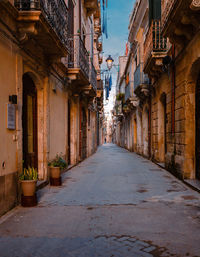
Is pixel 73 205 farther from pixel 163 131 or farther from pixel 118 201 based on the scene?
pixel 163 131

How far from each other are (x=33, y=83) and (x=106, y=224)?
4766 mm

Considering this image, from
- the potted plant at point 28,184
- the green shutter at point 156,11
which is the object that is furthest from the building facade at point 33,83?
the green shutter at point 156,11

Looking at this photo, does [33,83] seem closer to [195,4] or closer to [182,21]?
[182,21]

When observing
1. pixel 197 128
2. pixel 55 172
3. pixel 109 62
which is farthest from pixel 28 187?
pixel 109 62

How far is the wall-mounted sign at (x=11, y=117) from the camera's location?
515cm

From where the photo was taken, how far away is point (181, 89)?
8359 mm

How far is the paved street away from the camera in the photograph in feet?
10.9

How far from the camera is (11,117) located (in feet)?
17.4

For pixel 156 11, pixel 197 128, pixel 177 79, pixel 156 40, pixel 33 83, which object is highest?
pixel 156 11

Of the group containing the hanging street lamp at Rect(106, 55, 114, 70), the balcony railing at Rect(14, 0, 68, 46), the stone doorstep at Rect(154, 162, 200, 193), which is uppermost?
the hanging street lamp at Rect(106, 55, 114, 70)

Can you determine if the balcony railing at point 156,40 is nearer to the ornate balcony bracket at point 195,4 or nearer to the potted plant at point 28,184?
the ornate balcony bracket at point 195,4

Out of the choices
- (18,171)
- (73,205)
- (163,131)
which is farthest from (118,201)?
(163,131)

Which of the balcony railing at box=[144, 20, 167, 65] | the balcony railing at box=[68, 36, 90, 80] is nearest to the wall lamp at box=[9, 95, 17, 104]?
the balcony railing at box=[68, 36, 90, 80]

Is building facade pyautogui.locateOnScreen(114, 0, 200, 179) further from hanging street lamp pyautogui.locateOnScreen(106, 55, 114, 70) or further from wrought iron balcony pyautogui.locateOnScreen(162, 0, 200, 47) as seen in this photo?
hanging street lamp pyautogui.locateOnScreen(106, 55, 114, 70)
